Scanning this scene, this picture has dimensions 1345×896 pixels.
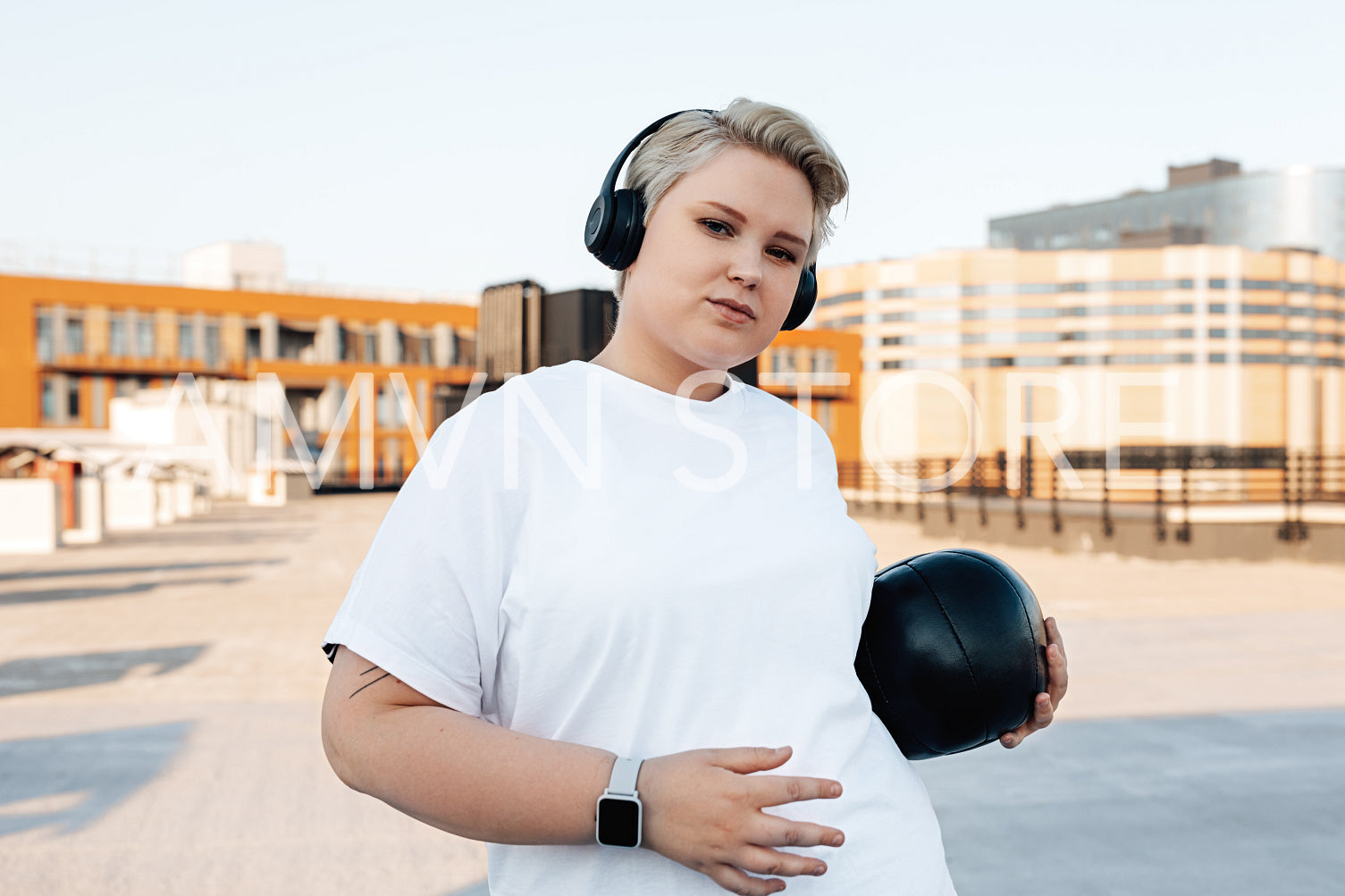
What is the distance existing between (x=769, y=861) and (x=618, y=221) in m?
0.81

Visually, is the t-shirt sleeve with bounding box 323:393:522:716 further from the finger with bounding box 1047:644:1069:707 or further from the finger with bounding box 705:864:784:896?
the finger with bounding box 1047:644:1069:707

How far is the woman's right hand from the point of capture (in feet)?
3.61

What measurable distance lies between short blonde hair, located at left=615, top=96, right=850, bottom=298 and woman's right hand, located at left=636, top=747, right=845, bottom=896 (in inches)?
27.2

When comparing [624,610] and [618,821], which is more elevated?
[624,610]

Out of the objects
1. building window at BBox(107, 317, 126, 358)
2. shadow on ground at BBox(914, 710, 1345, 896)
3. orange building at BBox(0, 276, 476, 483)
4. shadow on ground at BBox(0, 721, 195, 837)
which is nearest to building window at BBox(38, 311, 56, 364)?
orange building at BBox(0, 276, 476, 483)

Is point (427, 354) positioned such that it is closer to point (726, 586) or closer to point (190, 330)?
point (190, 330)

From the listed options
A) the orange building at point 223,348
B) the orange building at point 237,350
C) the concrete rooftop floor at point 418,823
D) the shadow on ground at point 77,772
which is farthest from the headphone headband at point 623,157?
the orange building at point 223,348

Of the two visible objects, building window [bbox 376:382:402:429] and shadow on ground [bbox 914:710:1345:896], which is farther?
building window [bbox 376:382:402:429]

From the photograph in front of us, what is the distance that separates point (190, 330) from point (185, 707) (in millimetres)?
54265

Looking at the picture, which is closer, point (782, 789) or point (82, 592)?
point (782, 789)

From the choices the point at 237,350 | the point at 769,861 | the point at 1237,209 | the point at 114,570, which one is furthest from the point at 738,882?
the point at 1237,209

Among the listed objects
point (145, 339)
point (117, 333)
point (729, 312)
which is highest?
point (117, 333)

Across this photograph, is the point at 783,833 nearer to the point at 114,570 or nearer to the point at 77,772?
the point at 77,772

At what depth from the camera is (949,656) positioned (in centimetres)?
170
